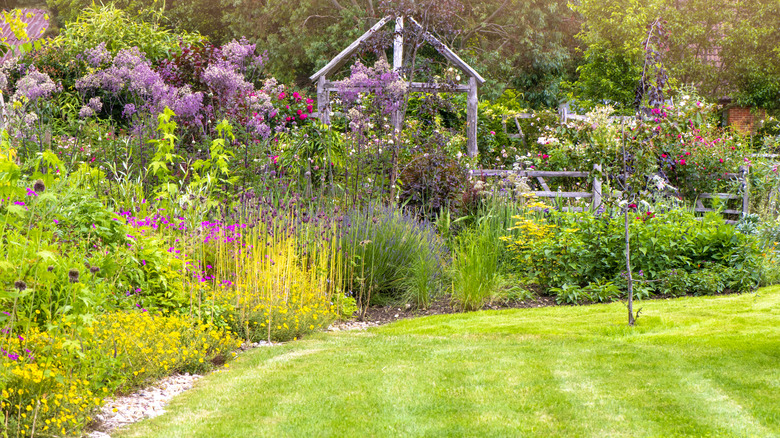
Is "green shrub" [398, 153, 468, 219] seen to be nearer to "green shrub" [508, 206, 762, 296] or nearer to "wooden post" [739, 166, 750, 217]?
"green shrub" [508, 206, 762, 296]

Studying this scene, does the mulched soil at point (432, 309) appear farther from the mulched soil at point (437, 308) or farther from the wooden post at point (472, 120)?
the wooden post at point (472, 120)

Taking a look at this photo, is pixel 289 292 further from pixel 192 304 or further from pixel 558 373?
pixel 558 373

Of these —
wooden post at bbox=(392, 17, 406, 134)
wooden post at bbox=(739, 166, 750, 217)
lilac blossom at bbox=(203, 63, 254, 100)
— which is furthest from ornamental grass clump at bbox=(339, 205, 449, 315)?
wooden post at bbox=(739, 166, 750, 217)

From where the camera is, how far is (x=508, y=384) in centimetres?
447

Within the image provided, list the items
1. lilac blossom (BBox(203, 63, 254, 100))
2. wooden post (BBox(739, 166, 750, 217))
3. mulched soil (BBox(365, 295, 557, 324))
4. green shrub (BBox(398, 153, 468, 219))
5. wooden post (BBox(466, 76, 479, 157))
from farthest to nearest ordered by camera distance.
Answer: wooden post (BBox(466, 76, 479, 157)), wooden post (BBox(739, 166, 750, 217)), green shrub (BBox(398, 153, 468, 219)), lilac blossom (BBox(203, 63, 254, 100)), mulched soil (BBox(365, 295, 557, 324))

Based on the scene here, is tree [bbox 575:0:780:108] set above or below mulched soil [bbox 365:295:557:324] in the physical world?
above

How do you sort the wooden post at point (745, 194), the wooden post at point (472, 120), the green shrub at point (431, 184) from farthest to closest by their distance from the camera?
the wooden post at point (472, 120) < the wooden post at point (745, 194) < the green shrub at point (431, 184)

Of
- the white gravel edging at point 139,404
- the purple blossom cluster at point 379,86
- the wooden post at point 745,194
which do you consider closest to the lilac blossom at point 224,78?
the purple blossom cluster at point 379,86

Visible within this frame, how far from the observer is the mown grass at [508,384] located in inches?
147

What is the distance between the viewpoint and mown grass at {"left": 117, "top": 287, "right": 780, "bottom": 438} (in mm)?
3744

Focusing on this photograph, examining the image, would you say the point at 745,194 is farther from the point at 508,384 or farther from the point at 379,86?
the point at 508,384

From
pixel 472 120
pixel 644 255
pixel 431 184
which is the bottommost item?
pixel 644 255

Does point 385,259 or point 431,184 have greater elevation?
point 431,184

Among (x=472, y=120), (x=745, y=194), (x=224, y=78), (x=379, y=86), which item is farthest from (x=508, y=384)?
(x=472, y=120)
